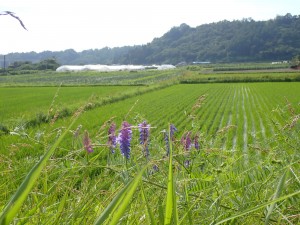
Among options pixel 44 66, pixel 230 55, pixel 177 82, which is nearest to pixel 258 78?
pixel 177 82

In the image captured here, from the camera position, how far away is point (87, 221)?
1.42m

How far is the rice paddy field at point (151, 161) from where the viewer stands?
112cm

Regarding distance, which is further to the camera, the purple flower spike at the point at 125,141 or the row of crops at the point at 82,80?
the row of crops at the point at 82,80

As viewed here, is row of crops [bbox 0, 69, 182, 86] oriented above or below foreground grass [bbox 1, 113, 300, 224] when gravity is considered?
below

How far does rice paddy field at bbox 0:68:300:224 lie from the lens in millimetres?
1119

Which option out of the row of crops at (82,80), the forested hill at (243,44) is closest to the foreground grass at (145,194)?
the row of crops at (82,80)

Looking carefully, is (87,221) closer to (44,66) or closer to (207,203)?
(207,203)

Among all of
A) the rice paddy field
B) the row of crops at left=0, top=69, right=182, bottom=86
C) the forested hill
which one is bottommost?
the row of crops at left=0, top=69, right=182, bottom=86

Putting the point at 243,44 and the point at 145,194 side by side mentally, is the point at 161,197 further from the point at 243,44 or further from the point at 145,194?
the point at 243,44

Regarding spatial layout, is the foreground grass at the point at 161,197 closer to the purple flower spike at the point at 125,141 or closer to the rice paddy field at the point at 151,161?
the rice paddy field at the point at 151,161

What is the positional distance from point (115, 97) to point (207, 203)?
31670 millimetres

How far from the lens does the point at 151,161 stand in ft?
3.38

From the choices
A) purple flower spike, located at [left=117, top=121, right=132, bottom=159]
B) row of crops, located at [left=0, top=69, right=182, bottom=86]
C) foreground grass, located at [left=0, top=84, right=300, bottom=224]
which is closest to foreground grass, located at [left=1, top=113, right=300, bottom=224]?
foreground grass, located at [left=0, top=84, right=300, bottom=224]

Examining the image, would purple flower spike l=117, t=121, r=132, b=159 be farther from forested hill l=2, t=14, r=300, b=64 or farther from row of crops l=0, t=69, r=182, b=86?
forested hill l=2, t=14, r=300, b=64
